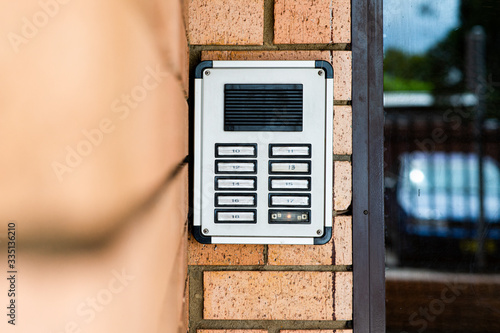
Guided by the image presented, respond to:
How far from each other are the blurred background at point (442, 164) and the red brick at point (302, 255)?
0.16 meters

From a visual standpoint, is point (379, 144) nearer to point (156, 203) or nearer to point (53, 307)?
point (156, 203)

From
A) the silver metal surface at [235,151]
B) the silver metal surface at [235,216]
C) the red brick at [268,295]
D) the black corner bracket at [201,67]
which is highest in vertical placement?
the black corner bracket at [201,67]

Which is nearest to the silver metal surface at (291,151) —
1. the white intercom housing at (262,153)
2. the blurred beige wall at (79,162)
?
the white intercom housing at (262,153)

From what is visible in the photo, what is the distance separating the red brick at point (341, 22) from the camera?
2.79 feet

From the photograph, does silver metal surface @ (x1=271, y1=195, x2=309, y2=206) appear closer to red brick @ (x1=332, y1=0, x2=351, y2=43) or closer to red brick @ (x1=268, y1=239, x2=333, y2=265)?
red brick @ (x1=268, y1=239, x2=333, y2=265)

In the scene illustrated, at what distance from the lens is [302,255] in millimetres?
839

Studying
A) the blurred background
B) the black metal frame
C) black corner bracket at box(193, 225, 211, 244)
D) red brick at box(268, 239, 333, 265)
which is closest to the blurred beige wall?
black corner bracket at box(193, 225, 211, 244)

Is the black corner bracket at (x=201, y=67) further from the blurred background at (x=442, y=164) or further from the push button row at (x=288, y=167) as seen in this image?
the blurred background at (x=442, y=164)

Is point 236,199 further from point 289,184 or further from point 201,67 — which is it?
point 201,67

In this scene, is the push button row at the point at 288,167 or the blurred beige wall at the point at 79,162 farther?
the push button row at the point at 288,167

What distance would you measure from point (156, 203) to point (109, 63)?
0.73 feet

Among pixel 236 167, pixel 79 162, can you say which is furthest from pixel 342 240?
pixel 79 162

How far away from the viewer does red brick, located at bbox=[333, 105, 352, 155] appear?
0.85 m

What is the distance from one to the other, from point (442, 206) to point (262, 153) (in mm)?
462
